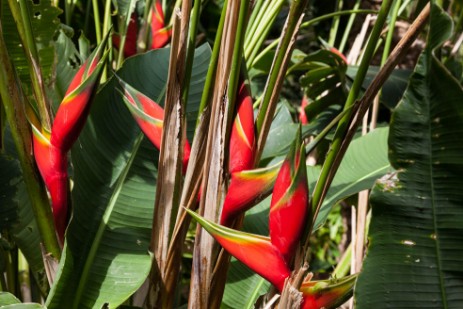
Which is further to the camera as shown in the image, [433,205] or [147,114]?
[147,114]

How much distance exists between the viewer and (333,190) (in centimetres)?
99

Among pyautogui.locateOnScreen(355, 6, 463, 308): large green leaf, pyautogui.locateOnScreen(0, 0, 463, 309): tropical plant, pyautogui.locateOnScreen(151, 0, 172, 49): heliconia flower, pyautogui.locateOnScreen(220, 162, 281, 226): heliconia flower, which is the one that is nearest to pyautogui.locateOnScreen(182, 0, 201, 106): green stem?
pyautogui.locateOnScreen(0, 0, 463, 309): tropical plant

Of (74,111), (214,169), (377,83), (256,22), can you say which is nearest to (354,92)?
(377,83)

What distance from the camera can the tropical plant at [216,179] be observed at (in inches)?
23.8

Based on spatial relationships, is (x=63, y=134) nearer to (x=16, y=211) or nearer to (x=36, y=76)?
(x=36, y=76)

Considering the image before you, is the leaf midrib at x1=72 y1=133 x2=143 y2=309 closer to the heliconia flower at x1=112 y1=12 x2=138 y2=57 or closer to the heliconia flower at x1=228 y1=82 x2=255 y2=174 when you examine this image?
the heliconia flower at x1=228 y1=82 x2=255 y2=174

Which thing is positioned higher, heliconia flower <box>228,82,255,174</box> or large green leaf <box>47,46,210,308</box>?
heliconia flower <box>228,82,255,174</box>

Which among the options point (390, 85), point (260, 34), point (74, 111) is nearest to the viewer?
point (74, 111)

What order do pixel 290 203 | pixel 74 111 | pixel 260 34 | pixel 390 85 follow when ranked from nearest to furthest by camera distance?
1. pixel 290 203
2. pixel 74 111
3. pixel 260 34
4. pixel 390 85

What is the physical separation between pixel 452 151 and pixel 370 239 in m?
0.11

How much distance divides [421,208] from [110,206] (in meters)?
0.38

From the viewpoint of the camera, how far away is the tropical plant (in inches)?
23.8

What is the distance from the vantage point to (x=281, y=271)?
60 centimetres

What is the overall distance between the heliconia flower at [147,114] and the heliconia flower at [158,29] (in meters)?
0.54
